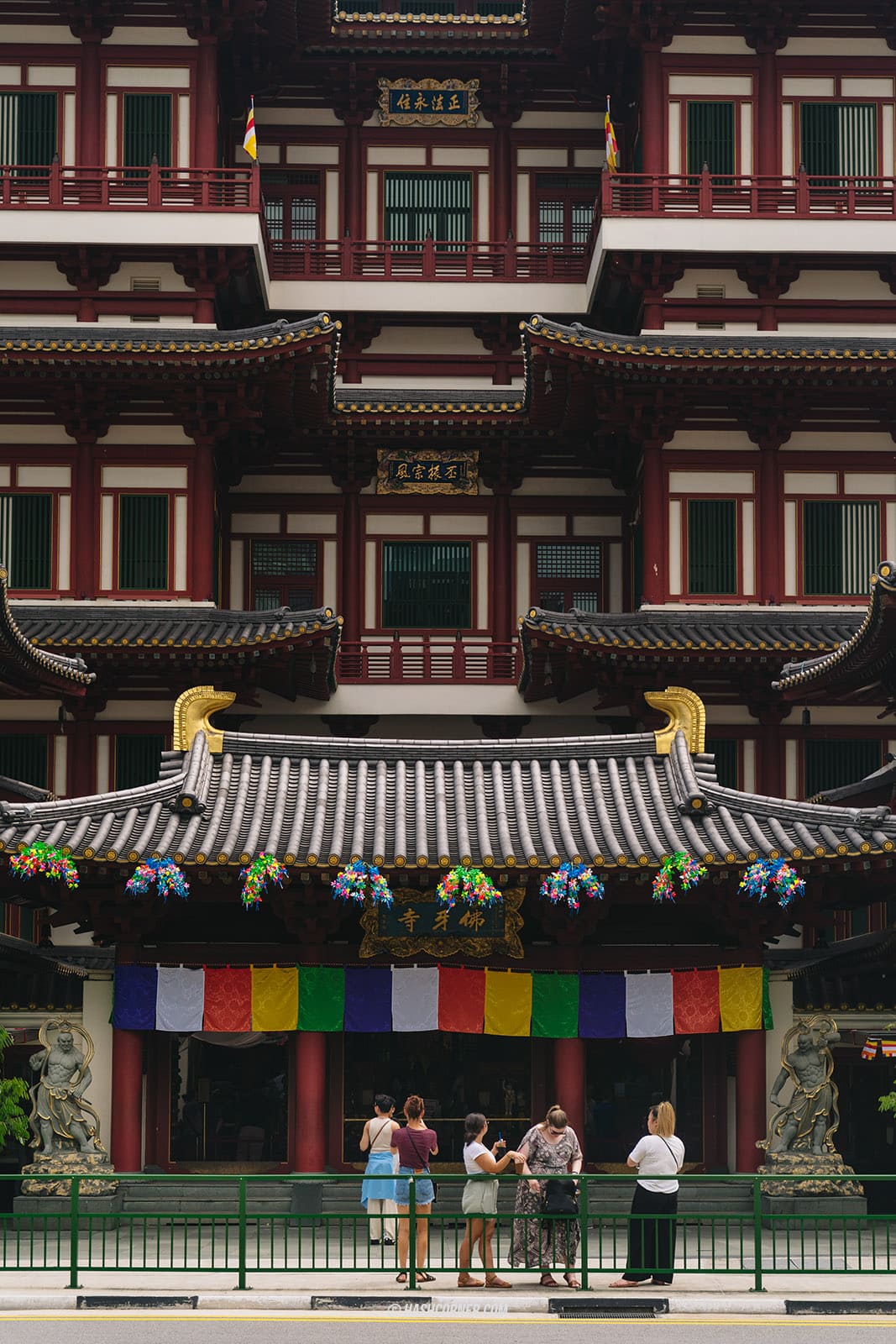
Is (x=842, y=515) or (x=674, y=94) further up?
(x=674, y=94)

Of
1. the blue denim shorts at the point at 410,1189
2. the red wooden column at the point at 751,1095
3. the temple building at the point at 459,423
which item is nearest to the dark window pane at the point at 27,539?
the temple building at the point at 459,423

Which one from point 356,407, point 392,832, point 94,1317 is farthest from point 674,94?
point 94,1317

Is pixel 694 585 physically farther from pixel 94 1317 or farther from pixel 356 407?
pixel 94 1317

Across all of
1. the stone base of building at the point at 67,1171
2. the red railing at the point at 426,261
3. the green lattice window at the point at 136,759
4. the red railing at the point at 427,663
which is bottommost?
the stone base of building at the point at 67,1171

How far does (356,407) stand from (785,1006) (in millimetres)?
15823

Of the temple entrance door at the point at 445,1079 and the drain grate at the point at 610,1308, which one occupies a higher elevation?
the temple entrance door at the point at 445,1079

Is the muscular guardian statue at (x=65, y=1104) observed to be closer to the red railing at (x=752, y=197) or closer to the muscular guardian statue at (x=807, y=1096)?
the muscular guardian statue at (x=807, y=1096)

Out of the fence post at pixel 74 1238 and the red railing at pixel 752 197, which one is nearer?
the fence post at pixel 74 1238

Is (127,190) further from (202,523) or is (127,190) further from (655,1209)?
(655,1209)

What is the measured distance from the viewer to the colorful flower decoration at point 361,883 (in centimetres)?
2467

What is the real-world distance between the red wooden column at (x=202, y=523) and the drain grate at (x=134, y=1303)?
1932cm

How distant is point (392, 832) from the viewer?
86.3ft

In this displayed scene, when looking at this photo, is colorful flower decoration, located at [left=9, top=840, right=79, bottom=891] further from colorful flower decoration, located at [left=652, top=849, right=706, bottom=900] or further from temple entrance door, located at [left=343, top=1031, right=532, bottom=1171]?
colorful flower decoration, located at [left=652, top=849, right=706, bottom=900]

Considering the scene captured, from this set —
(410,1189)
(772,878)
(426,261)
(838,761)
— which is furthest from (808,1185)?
(426,261)
